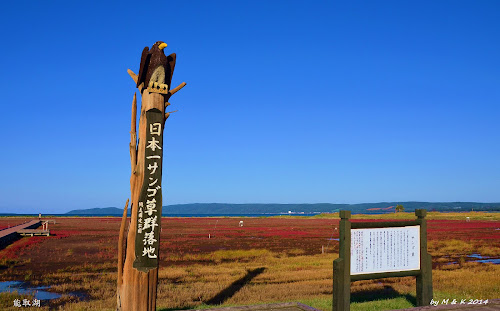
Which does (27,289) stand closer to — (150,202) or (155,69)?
(150,202)

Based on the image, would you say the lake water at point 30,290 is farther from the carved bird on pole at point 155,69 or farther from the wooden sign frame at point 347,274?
the wooden sign frame at point 347,274

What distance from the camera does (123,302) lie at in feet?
25.0

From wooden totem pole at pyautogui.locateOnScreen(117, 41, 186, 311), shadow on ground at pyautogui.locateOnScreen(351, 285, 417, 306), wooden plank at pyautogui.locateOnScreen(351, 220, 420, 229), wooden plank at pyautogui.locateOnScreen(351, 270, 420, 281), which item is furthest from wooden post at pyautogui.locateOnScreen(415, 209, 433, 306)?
wooden totem pole at pyautogui.locateOnScreen(117, 41, 186, 311)

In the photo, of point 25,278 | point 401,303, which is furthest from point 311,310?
point 25,278

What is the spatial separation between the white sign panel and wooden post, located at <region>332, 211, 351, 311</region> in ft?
0.59

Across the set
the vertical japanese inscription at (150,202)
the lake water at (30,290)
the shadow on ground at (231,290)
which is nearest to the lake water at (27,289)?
the lake water at (30,290)

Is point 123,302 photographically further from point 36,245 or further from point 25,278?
point 36,245

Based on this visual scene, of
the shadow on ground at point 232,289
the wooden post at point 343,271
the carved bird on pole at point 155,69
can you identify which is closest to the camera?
the carved bird on pole at point 155,69

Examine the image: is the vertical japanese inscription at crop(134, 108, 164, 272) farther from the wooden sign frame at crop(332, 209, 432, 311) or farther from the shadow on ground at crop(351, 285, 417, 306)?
the shadow on ground at crop(351, 285, 417, 306)

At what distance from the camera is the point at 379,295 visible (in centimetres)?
1210

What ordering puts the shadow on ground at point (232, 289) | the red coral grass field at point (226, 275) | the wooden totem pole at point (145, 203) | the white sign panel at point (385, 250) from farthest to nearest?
the red coral grass field at point (226, 275), the shadow on ground at point (232, 289), the white sign panel at point (385, 250), the wooden totem pole at point (145, 203)

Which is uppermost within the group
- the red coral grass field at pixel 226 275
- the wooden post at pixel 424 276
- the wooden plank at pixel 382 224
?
the wooden plank at pixel 382 224

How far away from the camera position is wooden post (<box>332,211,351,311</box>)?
27.8 feet

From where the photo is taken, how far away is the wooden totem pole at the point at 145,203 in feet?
25.0
